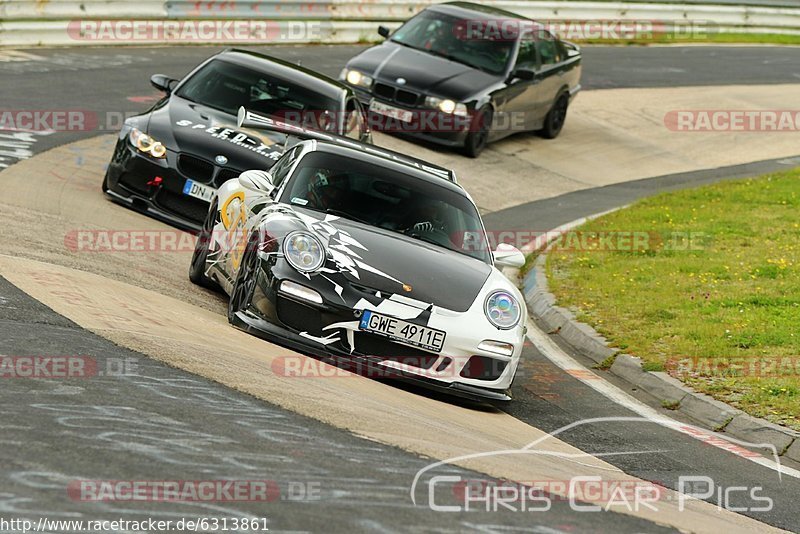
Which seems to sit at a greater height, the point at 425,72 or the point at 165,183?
the point at 165,183

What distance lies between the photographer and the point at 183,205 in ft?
39.8

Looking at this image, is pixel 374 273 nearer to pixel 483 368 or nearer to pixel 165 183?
pixel 483 368

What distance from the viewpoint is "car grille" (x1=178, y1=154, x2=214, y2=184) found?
39.5 ft

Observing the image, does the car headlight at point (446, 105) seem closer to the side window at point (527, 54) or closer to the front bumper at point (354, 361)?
the side window at point (527, 54)

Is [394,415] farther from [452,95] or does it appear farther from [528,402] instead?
[452,95]

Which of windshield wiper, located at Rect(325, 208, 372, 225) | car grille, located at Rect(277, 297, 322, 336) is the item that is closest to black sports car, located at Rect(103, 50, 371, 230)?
windshield wiper, located at Rect(325, 208, 372, 225)

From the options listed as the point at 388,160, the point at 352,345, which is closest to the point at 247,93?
the point at 388,160

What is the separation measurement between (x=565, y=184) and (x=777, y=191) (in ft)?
10.3

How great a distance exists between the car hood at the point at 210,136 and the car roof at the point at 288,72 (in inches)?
32.6

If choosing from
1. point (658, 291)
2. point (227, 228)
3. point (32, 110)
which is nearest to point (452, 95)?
point (32, 110)

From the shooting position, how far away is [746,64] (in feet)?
103

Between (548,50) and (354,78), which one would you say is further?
(548,50)

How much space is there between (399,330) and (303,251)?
0.80 m

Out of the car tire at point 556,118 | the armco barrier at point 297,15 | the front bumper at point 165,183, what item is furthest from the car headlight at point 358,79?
the front bumper at point 165,183
